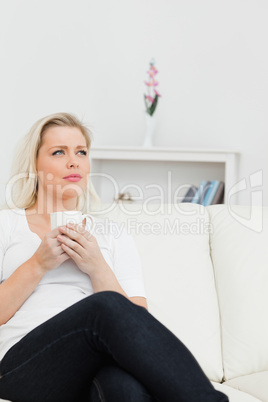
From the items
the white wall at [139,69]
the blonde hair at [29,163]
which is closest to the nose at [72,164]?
the blonde hair at [29,163]

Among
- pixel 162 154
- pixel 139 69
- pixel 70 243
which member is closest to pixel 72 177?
pixel 70 243

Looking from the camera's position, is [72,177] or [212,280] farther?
[212,280]

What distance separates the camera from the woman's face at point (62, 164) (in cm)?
177

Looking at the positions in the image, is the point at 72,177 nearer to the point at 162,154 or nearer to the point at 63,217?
the point at 63,217

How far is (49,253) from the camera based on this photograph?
5.08 feet

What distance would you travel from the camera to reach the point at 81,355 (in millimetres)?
1306

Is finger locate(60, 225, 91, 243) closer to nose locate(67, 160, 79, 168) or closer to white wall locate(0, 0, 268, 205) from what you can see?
nose locate(67, 160, 79, 168)

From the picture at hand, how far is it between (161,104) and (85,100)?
496 mm

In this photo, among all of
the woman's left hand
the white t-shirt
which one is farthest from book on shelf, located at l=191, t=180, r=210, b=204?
the woman's left hand

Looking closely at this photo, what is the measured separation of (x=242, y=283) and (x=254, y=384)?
366 mm

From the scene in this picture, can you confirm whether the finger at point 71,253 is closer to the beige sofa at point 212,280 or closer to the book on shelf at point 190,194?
the beige sofa at point 212,280

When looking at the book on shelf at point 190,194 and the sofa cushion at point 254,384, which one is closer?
the sofa cushion at point 254,384

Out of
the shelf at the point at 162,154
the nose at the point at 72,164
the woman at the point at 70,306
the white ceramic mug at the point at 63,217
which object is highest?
the shelf at the point at 162,154

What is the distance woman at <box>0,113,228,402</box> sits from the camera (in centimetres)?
124
